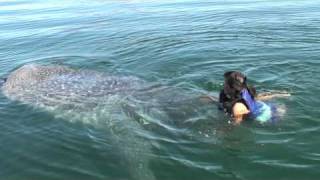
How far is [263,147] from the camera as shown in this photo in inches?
292

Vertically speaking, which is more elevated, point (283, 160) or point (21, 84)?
point (21, 84)

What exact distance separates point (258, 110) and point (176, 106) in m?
1.50

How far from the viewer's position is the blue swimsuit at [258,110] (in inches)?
316

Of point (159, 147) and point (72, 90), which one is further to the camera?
point (72, 90)

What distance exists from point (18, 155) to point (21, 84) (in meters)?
3.66

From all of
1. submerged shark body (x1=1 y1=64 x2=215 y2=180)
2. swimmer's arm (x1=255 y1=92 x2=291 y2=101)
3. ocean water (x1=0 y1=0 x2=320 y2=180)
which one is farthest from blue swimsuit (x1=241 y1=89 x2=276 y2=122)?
submerged shark body (x1=1 y1=64 x2=215 y2=180)

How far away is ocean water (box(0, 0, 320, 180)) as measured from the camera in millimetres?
7105

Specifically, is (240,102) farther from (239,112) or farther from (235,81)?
(235,81)

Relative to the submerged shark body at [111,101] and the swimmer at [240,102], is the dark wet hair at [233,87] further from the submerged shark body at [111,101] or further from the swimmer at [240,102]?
the submerged shark body at [111,101]

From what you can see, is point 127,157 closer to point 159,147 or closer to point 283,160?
point 159,147

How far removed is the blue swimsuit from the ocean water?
135mm

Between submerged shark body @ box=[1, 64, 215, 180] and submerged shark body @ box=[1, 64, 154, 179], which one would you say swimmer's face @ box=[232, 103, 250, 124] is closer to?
submerged shark body @ box=[1, 64, 215, 180]

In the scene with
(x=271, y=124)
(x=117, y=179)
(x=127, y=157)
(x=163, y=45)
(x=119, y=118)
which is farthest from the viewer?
(x=163, y=45)

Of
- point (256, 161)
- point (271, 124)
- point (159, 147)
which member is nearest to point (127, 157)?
point (159, 147)
